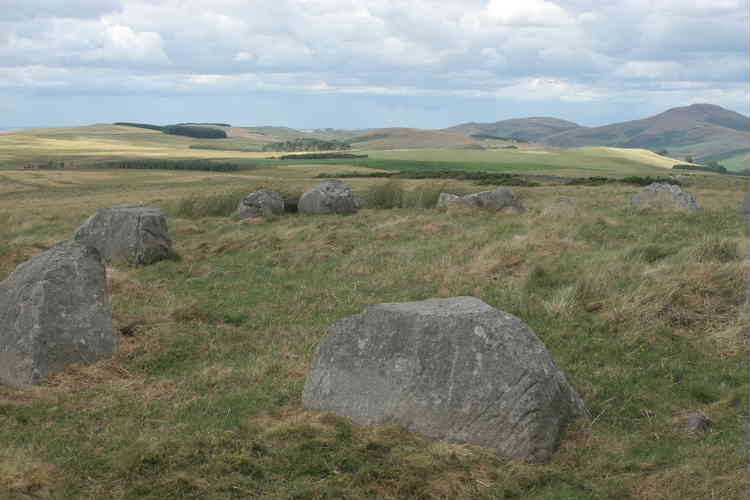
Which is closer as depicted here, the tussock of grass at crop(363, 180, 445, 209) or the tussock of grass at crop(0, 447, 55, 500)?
the tussock of grass at crop(0, 447, 55, 500)

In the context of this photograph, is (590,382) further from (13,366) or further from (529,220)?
(529,220)

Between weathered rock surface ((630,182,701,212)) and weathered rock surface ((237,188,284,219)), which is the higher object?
weathered rock surface ((630,182,701,212))

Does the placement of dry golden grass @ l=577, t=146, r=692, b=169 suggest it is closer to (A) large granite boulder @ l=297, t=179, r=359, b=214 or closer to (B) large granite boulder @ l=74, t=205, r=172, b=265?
(A) large granite boulder @ l=297, t=179, r=359, b=214

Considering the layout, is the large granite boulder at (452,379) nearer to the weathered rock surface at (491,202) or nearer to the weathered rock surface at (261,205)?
the weathered rock surface at (491,202)

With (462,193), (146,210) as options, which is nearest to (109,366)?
(146,210)

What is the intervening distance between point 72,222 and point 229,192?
808 cm

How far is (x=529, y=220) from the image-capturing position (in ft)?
77.9

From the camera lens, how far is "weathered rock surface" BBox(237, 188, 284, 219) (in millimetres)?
32406

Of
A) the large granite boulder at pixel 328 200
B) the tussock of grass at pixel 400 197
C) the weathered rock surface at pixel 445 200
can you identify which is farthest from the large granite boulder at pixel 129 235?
the tussock of grass at pixel 400 197

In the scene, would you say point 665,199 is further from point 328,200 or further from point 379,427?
point 379,427

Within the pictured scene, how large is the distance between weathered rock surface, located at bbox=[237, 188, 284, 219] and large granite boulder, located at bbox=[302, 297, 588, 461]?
78.1 ft

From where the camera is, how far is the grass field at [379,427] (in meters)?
7.19

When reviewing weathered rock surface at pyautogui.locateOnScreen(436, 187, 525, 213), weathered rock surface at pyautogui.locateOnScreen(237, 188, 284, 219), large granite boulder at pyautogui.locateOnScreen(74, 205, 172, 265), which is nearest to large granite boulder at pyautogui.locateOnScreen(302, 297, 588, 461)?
large granite boulder at pyautogui.locateOnScreen(74, 205, 172, 265)

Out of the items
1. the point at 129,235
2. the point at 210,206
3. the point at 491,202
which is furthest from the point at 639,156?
the point at 129,235
